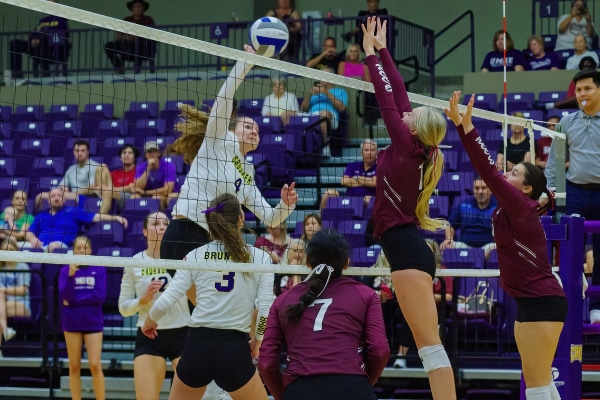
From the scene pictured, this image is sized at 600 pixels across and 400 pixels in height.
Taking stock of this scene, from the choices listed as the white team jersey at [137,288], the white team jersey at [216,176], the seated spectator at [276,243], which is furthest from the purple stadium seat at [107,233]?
the white team jersey at [216,176]

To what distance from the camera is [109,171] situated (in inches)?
518

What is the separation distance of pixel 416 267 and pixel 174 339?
110 inches

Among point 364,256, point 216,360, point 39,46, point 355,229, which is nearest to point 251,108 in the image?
point 355,229

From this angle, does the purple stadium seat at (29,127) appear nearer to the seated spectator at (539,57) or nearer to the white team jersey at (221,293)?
the seated spectator at (539,57)

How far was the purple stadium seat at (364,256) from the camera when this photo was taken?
387 inches

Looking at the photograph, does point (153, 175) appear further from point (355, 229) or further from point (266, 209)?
point (266, 209)

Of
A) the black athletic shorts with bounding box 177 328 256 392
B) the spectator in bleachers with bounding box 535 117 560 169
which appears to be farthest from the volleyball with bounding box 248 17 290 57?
the spectator in bleachers with bounding box 535 117 560 169

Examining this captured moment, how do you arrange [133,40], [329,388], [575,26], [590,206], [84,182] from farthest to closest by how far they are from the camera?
[133,40], [575,26], [84,182], [590,206], [329,388]

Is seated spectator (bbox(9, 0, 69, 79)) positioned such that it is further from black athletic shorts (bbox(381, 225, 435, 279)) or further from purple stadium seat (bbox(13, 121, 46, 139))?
black athletic shorts (bbox(381, 225, 435, 279))

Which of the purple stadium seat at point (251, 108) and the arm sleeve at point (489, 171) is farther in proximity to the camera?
the purple stadium seat at point (251, 108)

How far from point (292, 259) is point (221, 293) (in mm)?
2855

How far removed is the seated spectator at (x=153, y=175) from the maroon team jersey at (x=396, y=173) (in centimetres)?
627

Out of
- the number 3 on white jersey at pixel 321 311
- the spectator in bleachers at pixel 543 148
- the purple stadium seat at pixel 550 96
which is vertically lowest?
the number 3 on white jersey at pixel 321 311

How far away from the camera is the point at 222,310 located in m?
6.04
